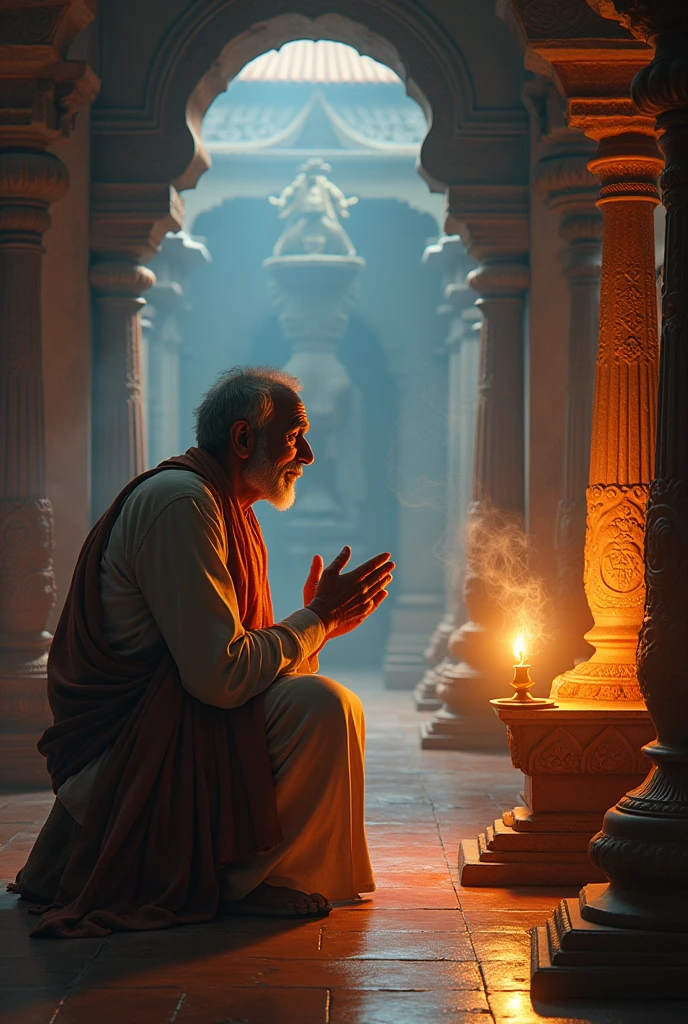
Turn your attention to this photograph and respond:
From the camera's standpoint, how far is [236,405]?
173 inches

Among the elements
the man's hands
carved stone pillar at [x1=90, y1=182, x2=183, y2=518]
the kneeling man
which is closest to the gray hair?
the kneeling man

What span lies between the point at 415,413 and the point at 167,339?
8.66 feet

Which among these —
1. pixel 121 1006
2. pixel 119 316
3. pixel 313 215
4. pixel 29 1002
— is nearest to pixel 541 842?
pixel 121 1006

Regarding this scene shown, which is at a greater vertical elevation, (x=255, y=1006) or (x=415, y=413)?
(x=415, y=413)

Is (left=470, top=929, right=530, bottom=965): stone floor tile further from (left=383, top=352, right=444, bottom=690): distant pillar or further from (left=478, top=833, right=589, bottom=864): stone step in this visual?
(left=383, top=352, right=444, bottom=690): distant pillar

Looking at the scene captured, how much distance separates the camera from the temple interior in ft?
11.7

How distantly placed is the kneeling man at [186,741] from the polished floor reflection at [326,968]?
0.44 ft

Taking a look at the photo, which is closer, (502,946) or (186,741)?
(502,946)

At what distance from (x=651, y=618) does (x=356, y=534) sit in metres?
12.0

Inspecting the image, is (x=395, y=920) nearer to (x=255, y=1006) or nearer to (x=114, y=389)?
(x=255, y=1006)

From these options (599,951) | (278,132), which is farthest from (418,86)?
(278,132)

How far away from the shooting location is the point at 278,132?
15367 millimetres

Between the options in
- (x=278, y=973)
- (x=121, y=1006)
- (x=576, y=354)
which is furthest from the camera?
(x=576, y=354)

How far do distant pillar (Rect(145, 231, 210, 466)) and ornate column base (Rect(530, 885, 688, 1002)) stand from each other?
360 inches
